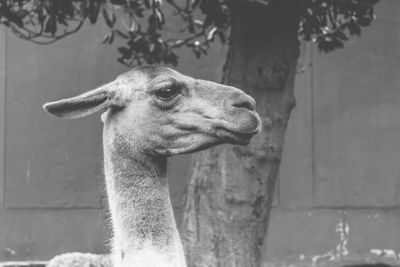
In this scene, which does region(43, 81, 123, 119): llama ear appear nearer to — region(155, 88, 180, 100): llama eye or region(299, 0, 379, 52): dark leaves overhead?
region(155, 88, 180, 100): llama eye

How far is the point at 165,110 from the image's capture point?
3.51 meters

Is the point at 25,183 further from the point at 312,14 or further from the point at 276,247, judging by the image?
the point at 312,14

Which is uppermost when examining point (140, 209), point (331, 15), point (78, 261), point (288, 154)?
point (331, 15)

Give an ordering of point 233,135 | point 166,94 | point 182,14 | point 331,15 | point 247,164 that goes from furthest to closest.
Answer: point 182,14 → point 331,15 → point 247,164 → point 166,94 → point 233,135

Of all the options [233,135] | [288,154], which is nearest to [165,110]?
[233,135]

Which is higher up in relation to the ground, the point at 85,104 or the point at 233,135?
the point at 85,104

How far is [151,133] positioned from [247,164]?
2.85 metres

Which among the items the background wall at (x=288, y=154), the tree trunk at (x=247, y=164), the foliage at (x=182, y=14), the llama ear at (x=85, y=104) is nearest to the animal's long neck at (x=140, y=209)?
the llama ear at (x=85, y=104)

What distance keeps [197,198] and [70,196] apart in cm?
345

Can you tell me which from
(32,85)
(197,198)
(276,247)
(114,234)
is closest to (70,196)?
(32,85)

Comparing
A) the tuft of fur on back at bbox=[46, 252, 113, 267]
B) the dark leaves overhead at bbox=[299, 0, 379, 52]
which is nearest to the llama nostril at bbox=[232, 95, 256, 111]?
the tuft of fur on back at bbox=[46, 252, 113, 267]

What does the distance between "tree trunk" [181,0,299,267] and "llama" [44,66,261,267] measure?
2.70 metres

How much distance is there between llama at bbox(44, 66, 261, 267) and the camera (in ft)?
11.3

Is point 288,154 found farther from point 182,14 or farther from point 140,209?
point 140,209
